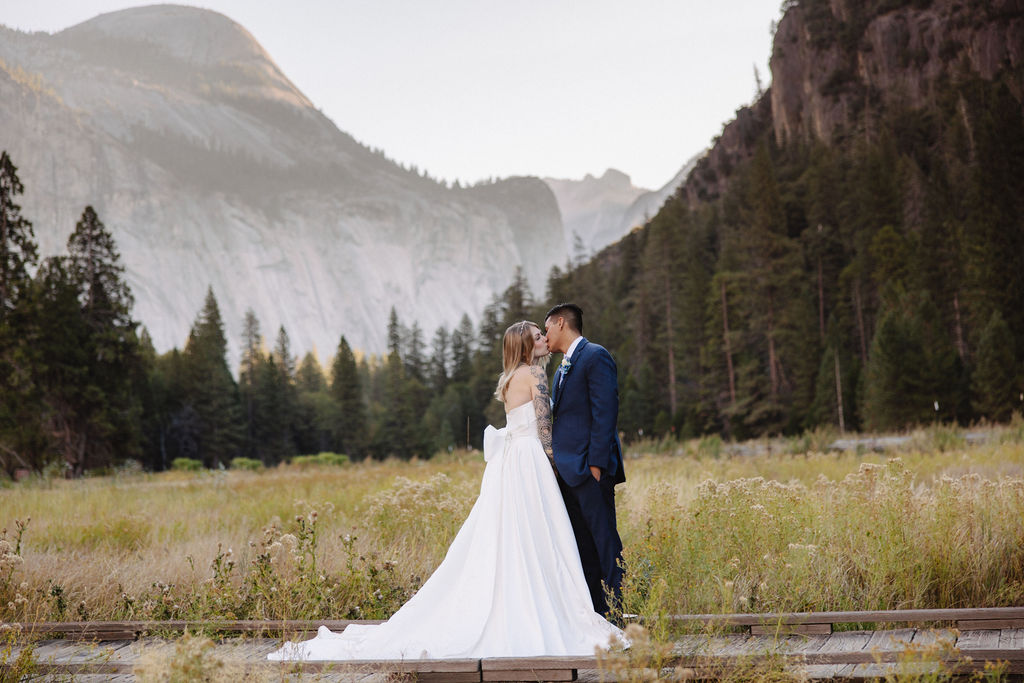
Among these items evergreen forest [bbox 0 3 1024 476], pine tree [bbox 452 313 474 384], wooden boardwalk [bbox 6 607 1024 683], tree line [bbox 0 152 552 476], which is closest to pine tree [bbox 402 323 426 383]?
tree line [bbox 0 152 552 476]

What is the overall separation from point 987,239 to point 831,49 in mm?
47875

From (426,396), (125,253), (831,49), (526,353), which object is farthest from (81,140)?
(526,353)

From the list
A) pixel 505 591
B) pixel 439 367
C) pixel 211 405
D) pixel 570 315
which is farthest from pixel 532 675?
pixel 439 367

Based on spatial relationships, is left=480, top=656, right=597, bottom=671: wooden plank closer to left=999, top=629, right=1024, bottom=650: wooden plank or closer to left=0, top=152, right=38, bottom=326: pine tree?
left=999, top=629, right=1024, bottom=650: wooden plank

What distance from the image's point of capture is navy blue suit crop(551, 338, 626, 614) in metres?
5.48

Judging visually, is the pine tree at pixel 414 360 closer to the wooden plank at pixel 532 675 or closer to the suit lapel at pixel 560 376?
the suit lapel at pixel 560 376

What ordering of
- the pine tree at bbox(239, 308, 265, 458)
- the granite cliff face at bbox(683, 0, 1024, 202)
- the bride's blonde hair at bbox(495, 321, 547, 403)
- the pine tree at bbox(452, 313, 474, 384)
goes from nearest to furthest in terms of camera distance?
the bride's blonde hair at bbox(495, 321, 547, 403) < the granite cliff face at bbox(683, 0, 1024, 202) < the pine tree at bbox(239, 308, 265, 458) < the pine tree at bbox(452, 313, 474, 384)

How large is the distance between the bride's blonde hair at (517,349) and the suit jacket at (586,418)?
0.30 metres

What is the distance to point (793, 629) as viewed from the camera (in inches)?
208

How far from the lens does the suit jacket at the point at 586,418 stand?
17.9ft

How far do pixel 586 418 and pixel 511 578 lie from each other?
125 cm

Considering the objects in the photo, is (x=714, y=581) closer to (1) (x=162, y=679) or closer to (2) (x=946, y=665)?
(2) (x=946, y=665)

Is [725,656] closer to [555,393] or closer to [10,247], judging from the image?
[555,393]

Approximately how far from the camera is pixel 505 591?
204 inches
